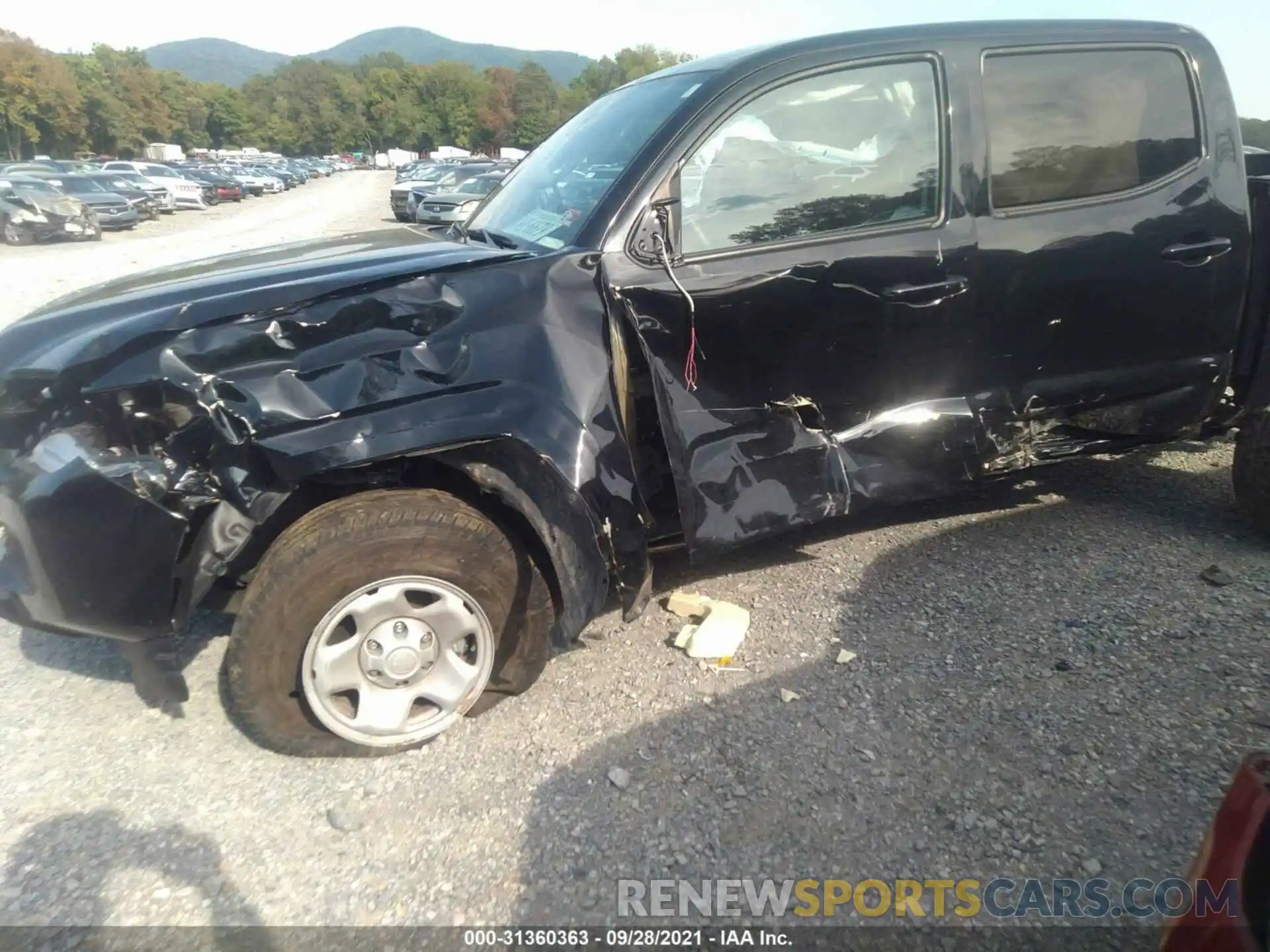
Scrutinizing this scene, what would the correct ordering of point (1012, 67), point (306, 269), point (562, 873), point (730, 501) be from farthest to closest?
point (1012, 67), point (730, 501), point (306, 269), point (562, 873)

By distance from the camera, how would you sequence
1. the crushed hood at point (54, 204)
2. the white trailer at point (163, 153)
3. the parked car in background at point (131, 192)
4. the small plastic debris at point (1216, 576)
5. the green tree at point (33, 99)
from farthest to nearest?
the white trailer at point (163, 153), the green tree at point (33, 99), the parked car in background at point (131, 192), the crushed hood at point (54, 204), the small plastic debris at point (1216, 576)

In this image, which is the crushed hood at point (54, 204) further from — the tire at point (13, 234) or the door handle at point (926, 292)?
the door handle at point (926, 292)

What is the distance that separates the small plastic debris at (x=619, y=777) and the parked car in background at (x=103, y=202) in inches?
955

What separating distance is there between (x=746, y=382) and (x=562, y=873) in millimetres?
1660

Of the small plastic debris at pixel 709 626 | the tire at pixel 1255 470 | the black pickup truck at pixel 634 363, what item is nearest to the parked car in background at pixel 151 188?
the black pickup truck at pixel 634 363

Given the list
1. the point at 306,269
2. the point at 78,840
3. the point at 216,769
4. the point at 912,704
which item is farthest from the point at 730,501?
the point at 78,840

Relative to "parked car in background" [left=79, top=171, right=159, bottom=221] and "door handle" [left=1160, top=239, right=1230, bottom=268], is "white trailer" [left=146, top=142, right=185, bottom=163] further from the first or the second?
"door handle" [left=1160, top=239, right=1230, bottom=268]

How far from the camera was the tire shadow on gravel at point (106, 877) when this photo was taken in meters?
2.15

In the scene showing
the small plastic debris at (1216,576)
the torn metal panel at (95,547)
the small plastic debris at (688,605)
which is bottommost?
the small plastic debris at (1216,576)

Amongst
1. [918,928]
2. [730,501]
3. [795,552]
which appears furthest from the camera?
[795,552]

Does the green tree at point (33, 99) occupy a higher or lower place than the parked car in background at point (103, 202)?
higher

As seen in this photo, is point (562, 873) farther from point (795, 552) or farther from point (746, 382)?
point (795, 552)

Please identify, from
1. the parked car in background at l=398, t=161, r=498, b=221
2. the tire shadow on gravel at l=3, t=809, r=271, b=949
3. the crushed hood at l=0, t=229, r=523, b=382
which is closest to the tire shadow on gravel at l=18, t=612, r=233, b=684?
the tire shadow on gravel at l=3, t=809, r=271, b=949

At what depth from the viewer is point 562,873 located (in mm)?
2326
